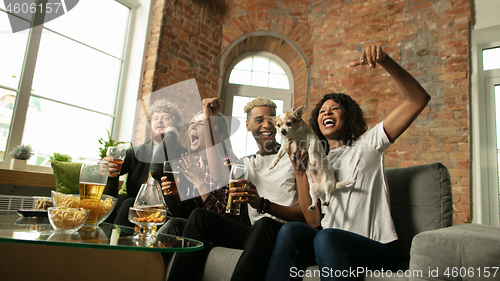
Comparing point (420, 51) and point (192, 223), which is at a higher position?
point (420, 51)

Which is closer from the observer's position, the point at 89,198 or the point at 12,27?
the point at 89,198

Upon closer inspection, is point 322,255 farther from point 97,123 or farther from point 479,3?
point 479,3

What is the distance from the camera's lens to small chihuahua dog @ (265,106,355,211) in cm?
145

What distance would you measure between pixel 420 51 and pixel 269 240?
3.13 meters

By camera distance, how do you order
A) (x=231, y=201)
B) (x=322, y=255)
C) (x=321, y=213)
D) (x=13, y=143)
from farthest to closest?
(x=13, y=143)
(x=321, y=213)
(x=231, y=201)
(x=322, y=255)

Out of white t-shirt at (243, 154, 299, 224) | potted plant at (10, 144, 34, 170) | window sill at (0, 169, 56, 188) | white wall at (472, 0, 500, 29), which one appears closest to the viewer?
white t-shirt at (243, 154, 299, 224)

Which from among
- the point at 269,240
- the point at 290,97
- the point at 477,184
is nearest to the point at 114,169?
the point at 269,240

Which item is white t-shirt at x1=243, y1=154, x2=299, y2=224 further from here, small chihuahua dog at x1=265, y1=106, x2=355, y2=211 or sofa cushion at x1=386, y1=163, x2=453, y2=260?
sofa cushion at x1=386, y1=163, x2=453, y2=260

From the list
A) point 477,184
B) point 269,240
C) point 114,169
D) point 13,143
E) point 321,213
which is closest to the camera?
point 269,240

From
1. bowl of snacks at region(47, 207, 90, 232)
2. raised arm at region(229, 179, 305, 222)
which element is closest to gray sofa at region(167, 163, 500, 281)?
raised arm at region(229, 179, 305, 222)

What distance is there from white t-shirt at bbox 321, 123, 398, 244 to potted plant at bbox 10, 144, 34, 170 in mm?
2516

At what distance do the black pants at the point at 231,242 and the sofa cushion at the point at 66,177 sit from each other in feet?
5.29

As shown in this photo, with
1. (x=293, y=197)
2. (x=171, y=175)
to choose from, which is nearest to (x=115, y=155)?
(x=171, y=175)

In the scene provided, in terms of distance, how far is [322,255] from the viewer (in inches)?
44.2
